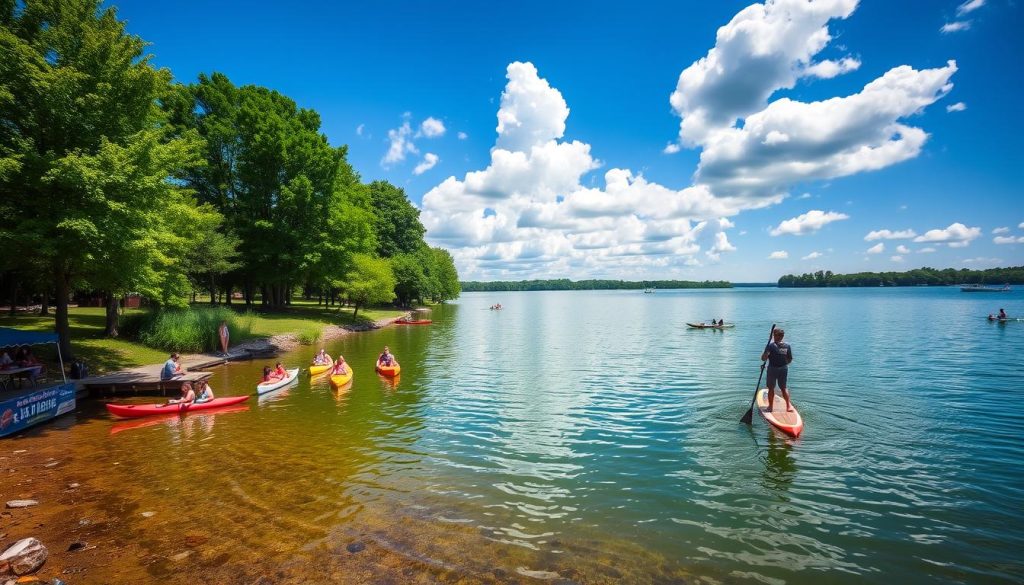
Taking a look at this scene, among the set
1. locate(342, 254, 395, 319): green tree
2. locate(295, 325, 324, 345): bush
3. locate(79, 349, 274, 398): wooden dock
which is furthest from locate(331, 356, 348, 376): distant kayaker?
locate(342, 254, 395, 319): green tree

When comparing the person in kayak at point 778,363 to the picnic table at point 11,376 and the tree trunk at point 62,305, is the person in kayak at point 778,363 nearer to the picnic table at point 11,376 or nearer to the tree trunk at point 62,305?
the picnic table at point 11,376

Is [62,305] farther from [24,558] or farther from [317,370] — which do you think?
[24,558]

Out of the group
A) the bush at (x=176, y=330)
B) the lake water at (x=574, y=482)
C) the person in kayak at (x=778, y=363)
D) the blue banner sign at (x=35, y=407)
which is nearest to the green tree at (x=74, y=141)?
the blue banner sign at (x=35, y=407)

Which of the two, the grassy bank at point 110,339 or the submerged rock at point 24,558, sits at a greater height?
the grassy bank at point 110,339

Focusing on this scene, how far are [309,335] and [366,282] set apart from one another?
1380cm

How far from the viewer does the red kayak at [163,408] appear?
16016 millimetres

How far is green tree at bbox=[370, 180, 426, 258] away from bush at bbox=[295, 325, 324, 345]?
1588 inches

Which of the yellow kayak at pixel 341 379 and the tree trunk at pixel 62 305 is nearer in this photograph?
the tree trunk at pixel 62 305

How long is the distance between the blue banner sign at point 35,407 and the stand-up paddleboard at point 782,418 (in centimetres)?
2248

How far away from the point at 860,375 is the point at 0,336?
35.7 metres

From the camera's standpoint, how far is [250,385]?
2220cm

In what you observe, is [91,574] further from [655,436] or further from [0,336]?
[0,336]

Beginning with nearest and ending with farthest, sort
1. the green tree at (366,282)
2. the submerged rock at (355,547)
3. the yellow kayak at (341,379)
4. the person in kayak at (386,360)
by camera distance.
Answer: the submerged rock at (355,547) < the yellow kayak at (341,379) < the person in kayak at (386,360) < the green tree at (366,282)

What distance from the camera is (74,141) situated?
61.2ft
